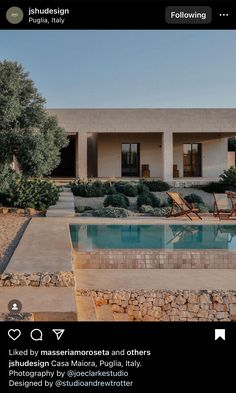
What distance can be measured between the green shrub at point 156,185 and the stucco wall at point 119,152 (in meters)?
4.19

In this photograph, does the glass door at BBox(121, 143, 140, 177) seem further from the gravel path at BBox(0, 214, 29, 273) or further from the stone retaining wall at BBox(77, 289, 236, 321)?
the stone retaining wall at BBox(77, 289, 236, 321)

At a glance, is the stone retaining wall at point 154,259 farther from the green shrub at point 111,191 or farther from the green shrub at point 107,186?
the green shrub at point 107,186

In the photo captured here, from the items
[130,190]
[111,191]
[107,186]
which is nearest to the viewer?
[111,191]

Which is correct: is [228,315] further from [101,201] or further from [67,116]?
[67,116]

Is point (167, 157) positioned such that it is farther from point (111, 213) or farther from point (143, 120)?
point (111, 213)

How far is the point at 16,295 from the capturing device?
16.5 ft

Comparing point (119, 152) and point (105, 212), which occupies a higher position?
point (119, 152)

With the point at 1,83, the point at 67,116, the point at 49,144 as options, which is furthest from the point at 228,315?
the point at 67,116

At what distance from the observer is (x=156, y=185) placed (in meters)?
20.5

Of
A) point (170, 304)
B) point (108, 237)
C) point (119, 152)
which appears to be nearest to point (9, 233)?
point (108, 237)

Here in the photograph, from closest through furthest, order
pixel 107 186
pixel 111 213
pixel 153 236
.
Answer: pixel 153 236, pixel 111 213, pixel 107 186

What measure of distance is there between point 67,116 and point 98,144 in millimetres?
3045

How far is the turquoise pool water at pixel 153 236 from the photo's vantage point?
9.52m

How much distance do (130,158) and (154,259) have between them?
1717 cm
